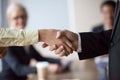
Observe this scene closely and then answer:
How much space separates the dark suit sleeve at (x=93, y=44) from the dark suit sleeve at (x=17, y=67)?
86 cm

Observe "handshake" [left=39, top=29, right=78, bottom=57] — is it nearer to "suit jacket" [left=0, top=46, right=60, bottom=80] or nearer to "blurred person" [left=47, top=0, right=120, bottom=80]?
"blurred person" [left=47, top=0, right=120, bottom=80]

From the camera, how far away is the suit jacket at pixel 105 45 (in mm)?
1264

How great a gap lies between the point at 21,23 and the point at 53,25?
5.31 ft

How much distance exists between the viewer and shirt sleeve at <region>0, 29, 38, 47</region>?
1.22 metres

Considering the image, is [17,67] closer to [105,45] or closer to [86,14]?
[105,45]

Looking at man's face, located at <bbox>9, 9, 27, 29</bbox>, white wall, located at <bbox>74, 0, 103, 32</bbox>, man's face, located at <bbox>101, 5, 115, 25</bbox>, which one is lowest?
white wall, located at <bbox>74, 0, 103, 32</bbox>

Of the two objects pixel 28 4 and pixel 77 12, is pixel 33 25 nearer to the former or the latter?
pixel 28 4

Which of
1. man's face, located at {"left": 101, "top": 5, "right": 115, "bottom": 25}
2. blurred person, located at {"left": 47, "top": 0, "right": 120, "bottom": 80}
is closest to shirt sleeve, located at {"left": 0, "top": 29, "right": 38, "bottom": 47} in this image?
blurred person, located at {"left": 47, "top": 0, "right": 120, "bottom": 80}

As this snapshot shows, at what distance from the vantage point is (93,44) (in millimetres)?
1413

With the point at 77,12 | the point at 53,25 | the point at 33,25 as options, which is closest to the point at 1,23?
the point at 33,25

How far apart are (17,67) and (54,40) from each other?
90 centimetres

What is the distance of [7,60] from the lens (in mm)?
2242

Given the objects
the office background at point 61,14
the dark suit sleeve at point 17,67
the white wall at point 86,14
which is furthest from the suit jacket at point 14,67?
the white wall at point 86,14

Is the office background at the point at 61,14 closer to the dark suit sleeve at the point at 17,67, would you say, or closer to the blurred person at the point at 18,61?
the blurred person at the point at 18,61
